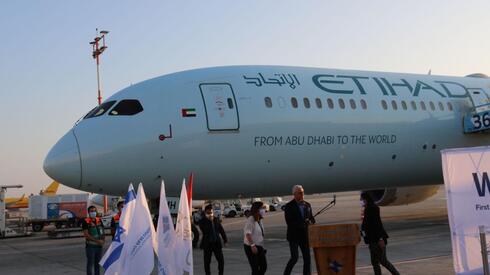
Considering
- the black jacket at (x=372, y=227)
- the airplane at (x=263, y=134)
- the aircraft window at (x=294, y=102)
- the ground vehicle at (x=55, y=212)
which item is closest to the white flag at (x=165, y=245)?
the black jacket at (x=372, y=227)

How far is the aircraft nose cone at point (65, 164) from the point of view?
12.5 m

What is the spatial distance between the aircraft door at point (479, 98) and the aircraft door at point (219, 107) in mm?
8700

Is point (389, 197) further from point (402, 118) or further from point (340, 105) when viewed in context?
point (340, 105)

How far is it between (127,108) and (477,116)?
10809mm

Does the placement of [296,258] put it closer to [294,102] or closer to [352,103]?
[294,102]

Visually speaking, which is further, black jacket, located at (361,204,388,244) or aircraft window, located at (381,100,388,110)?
aircraft window, located at (381,100,388,110)

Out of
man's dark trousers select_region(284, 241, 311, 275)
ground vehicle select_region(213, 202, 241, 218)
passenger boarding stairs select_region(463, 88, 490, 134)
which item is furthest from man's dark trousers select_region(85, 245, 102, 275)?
ground vehicle select_region(213, 202, 241, 218)

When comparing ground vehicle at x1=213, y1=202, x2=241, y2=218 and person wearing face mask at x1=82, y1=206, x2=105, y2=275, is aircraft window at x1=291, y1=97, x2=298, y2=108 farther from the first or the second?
ground vehicle at x1=213, y1=202, x2=241, y2=218

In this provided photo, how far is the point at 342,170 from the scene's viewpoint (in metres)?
15.7

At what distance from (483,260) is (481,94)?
44.9 feet

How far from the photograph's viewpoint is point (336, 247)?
26.7 ft

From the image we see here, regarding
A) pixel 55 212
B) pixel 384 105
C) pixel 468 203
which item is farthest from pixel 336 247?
pixel 55 212

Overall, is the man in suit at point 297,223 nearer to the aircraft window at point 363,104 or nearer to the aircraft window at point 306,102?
the aircraft window at point 306,102

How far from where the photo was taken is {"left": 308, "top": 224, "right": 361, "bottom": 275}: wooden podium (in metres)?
8.05
